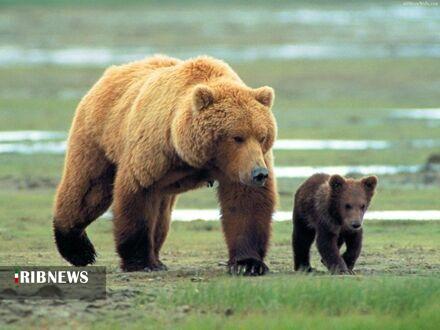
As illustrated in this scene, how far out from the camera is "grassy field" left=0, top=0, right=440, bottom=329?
323 inches

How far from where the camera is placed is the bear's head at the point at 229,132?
30.9ft

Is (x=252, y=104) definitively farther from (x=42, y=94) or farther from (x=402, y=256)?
(x=42, y=94)

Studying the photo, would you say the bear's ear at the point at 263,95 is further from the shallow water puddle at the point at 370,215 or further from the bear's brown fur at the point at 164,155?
the shallow water puddle at the point at 370,215

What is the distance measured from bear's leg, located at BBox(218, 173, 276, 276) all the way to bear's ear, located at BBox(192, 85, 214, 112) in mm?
573

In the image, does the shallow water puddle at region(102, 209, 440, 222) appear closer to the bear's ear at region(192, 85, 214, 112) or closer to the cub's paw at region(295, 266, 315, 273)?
the cub's paw at region(295, 266, 315, 273)

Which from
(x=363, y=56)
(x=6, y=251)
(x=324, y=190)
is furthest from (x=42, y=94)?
(x=324, y=190)

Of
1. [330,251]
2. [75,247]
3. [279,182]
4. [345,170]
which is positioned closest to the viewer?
[330,251]

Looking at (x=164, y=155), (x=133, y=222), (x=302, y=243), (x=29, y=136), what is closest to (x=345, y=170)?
(x=29, y=136)

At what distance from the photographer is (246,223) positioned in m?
9.74

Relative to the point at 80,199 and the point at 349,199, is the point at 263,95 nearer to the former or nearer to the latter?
the point at 349,199

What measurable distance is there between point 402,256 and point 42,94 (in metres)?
19.2

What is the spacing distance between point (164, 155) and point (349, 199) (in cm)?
143

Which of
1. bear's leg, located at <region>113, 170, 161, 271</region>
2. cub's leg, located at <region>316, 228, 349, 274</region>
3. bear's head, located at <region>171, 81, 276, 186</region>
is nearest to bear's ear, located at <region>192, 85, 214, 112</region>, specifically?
bear's head, located at <region>171, 81, 276, 186</region>

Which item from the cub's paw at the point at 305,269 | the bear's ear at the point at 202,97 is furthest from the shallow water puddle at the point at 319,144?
the bear's ear at the point at 202,97
